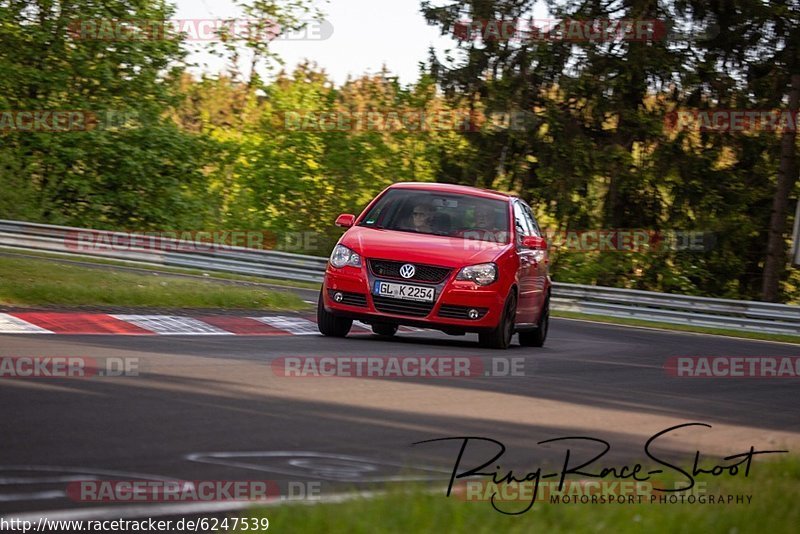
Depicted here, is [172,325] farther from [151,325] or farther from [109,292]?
[109,292]

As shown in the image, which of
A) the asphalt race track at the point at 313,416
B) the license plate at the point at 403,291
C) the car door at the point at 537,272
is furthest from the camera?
the car door at the point at 537,272

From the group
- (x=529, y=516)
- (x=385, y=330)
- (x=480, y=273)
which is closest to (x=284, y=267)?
(x=385, y=330)

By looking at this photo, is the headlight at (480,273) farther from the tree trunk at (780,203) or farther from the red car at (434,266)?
the tree trunk at (780,203)

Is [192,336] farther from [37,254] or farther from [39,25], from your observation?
[39,25]

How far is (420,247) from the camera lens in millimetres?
12938

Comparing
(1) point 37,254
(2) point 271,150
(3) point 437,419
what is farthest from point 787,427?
(2) point 271,150

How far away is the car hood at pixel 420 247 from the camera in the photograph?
12.8 metres

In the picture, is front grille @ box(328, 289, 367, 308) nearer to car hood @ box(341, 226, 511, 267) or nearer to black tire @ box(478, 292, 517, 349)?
car hood @ box(341, 226, 511, 267)

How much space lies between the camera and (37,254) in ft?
99.0

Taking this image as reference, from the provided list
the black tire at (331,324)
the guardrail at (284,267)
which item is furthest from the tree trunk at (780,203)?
the black tire at (331,324)

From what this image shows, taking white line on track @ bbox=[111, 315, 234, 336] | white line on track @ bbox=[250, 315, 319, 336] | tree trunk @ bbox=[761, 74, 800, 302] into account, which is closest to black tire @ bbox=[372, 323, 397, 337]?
white line on track @ bbox=[250, 315, 319, 336]

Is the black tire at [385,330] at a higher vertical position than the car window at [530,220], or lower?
lower

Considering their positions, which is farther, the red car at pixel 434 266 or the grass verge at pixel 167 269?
the grass verge at pixel 167 269

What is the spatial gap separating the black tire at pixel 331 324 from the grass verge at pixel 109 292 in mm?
2820
